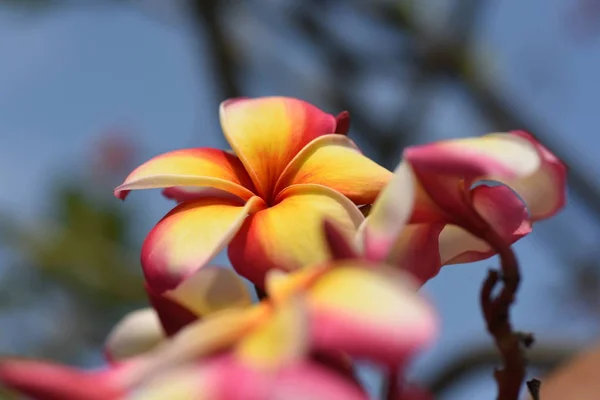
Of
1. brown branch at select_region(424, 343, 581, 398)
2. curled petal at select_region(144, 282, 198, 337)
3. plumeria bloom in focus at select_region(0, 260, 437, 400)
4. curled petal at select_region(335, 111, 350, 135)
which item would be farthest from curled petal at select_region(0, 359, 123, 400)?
brown branch at select_region(424, 343, 581, 398)

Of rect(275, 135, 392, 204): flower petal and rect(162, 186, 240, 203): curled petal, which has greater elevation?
rect(275, 135, 392, 204): flower petal

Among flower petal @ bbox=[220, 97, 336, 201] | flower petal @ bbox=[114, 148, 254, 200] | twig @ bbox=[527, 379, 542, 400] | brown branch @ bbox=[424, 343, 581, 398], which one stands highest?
flower petal @ bbox=[220, 97, 336, 201]

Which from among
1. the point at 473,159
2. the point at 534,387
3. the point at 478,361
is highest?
the point at 473,159

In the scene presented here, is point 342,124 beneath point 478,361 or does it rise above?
above

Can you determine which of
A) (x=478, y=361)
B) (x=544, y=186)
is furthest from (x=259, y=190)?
(x=478, y=361)

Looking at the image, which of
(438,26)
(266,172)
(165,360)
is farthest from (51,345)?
(165,360)

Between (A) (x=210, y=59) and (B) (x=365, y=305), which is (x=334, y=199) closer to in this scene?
(B) (x=365, y=305)

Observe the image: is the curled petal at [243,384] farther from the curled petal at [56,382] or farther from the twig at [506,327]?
the twig at [506,327]

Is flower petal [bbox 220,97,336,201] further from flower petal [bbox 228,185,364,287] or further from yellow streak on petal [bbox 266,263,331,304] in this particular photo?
yellow streak on petal [bbox 266,263,331,304]

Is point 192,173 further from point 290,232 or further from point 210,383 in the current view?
point 210,383
